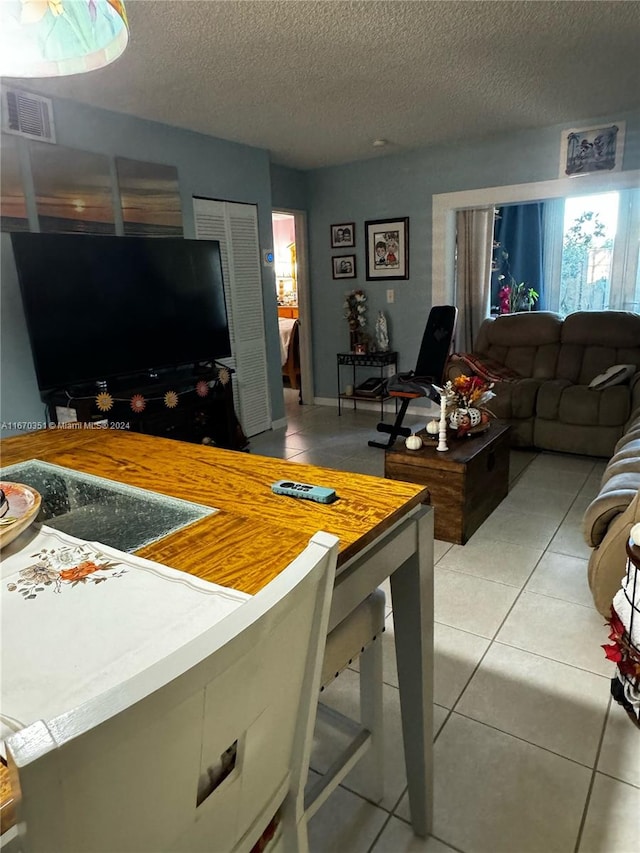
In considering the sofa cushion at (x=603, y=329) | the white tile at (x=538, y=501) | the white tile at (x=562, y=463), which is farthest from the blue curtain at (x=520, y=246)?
the white tile at (x=538, y=501)

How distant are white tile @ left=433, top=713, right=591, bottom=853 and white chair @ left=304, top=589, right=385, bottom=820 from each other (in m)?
0.20

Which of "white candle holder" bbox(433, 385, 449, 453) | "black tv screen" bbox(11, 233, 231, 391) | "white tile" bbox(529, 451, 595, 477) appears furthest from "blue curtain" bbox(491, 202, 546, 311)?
"white candle holder" bbox(433, 385, 449, 453)

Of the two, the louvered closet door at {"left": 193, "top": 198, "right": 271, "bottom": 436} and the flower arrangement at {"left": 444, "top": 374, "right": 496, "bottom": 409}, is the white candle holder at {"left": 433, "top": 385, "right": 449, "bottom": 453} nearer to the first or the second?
the flower arrangement at {"left": 444, "top": 374, "right": 496, "bottom": 409}

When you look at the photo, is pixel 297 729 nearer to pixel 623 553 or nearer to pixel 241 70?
pixel 623 553

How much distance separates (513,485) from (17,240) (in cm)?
320

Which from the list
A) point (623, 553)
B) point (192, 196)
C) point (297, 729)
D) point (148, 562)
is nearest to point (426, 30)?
point (192, 196)

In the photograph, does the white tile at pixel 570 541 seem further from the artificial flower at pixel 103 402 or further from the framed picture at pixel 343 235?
the framed picture at pixel 343 235

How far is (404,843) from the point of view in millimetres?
1302

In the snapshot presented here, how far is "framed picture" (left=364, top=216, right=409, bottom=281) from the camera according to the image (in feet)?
16.7

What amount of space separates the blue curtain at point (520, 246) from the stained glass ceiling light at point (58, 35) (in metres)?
5.58

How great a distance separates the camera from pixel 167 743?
489 millimetres

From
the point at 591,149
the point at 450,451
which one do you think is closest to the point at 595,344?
the point at 591,149

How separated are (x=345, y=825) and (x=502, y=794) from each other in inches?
16.6

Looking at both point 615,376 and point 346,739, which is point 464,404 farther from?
point 346,739
